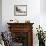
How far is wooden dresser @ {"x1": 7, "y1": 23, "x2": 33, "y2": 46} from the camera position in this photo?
5.35 meters

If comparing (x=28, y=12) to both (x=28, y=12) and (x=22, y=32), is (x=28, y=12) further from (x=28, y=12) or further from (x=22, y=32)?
(x=22, y=32)

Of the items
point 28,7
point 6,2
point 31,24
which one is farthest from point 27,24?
point 6,2

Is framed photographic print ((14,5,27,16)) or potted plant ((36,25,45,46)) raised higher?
framed photographic print ((14,5,27,16))

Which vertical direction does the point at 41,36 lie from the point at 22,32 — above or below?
below

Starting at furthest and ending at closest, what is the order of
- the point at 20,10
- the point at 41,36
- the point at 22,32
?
the point at 20,10, the point at 22,32, the point at 41,36

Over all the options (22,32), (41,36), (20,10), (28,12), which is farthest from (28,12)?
(41,36)

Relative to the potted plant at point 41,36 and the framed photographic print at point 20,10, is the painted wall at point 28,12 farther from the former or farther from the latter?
the potted plant at point 41,36

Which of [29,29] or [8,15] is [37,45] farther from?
[8,15]

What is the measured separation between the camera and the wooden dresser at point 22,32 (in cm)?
535

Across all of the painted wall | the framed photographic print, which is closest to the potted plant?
the painted wall

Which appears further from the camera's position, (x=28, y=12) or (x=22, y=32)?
(x=28, y=12)

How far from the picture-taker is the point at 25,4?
5.56m

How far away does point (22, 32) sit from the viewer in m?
5.43

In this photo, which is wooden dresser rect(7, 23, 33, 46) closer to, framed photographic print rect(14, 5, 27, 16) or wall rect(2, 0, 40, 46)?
wall rect(2, 0, 40, 46)
